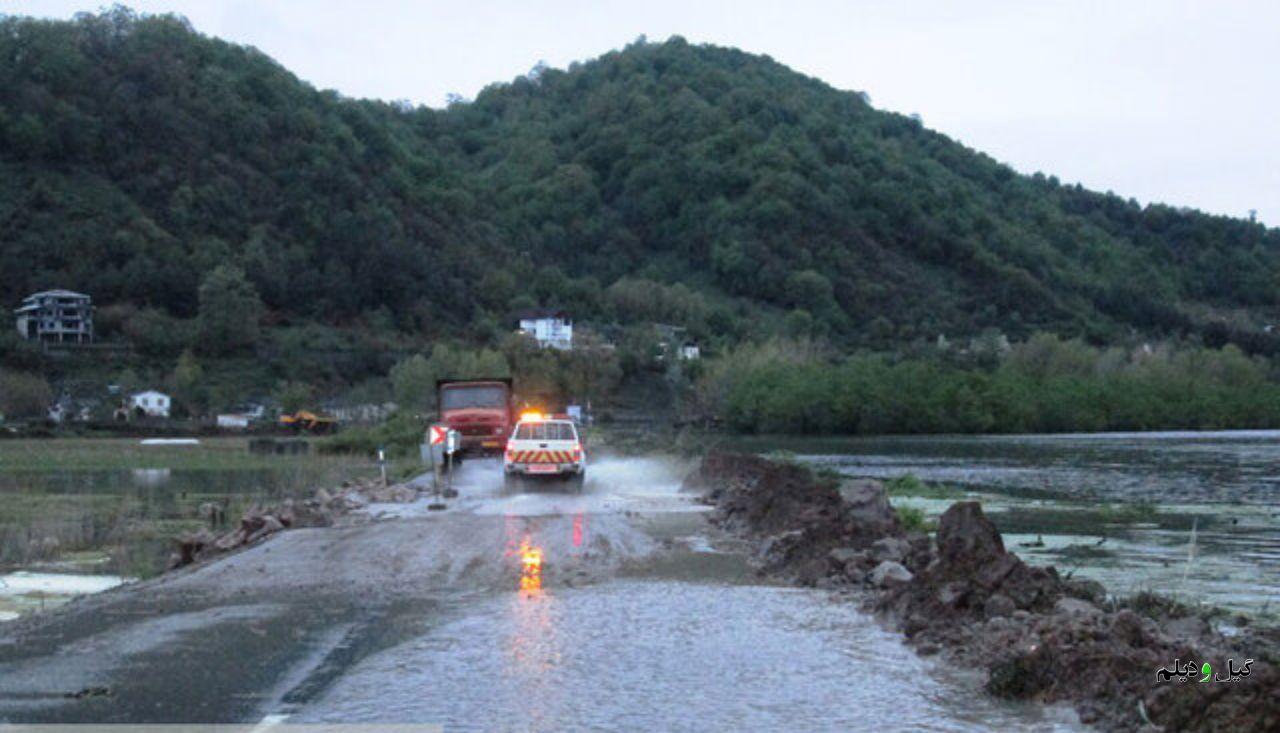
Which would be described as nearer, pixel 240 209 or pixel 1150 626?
pixel 1150 626

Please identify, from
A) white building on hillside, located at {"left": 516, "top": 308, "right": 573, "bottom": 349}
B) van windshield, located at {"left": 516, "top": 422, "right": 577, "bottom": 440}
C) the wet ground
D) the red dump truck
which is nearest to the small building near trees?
white building on hillside, located at {"left": 516, "top": 308, "right": 573, "bottom": 349}

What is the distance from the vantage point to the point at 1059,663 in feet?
34.1

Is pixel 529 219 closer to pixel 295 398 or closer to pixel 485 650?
pixel 295 398

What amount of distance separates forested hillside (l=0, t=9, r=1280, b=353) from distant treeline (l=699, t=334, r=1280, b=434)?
2728 cm

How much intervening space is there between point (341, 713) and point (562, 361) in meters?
107

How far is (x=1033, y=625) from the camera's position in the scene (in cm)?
1186

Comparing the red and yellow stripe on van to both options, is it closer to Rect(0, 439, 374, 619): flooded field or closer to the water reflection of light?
Rect(0, 439, 374, 619): flooded field

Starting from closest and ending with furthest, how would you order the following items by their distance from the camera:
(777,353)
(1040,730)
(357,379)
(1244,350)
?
1. (1040,730)
2. (357,379)
3. (777,353)
4. (1244,350)

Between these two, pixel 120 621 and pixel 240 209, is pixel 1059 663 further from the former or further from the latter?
pixel 240 209

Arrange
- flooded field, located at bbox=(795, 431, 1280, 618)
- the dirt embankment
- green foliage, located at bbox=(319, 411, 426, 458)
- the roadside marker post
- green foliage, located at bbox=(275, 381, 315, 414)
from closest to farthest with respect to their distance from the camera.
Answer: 1. the dirt embankment
2. flooded field, located at bbox=(795, 431, 1280, 618)
3. the roadside marker post
4. green foliage, located at bbox=(319, 411, 426, 458)
5. green foliage, located at bbox=(275, 381, 315, 414)

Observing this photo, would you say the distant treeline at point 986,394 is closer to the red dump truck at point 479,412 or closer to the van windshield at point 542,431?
the red dump truck at point 479,412

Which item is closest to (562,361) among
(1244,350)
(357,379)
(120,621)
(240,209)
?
(357,379)

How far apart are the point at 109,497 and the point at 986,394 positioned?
89.7 metres

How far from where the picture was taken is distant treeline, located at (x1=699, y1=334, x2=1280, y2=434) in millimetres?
116812
